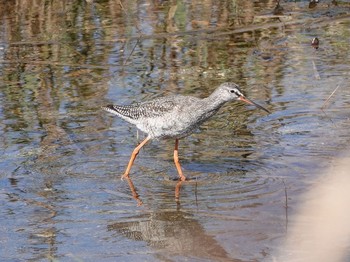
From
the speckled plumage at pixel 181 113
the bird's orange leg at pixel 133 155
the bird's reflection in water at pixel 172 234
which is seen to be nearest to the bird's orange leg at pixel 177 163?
the speckled plumage at pixel 181 113

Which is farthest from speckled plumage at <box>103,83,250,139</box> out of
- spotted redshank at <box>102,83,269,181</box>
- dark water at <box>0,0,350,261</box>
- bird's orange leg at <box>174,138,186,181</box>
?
dark water at <box>0,0,350,261</box>

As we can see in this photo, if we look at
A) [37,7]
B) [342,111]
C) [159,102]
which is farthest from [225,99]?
[37,7]

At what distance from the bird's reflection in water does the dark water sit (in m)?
0.01

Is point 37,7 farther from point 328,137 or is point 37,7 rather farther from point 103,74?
point 328,137

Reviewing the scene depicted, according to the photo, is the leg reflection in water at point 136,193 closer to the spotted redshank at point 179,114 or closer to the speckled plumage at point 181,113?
the spotted redshank at point 179,114

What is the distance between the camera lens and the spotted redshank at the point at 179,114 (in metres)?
7.90

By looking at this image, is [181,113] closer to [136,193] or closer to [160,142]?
[136,193]

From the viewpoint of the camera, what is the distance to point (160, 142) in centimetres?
891

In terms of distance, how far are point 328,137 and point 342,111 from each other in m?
0.75

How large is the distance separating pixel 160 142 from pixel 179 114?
3.40 feet

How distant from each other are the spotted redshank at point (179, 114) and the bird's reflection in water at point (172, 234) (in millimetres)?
976

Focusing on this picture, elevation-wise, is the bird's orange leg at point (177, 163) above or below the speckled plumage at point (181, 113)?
below

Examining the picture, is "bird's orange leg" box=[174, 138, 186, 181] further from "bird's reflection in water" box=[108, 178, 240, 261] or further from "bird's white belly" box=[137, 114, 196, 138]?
"bird's reflection in water" box=[108, 178, 240, 261]

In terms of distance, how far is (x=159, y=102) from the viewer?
8195mm
